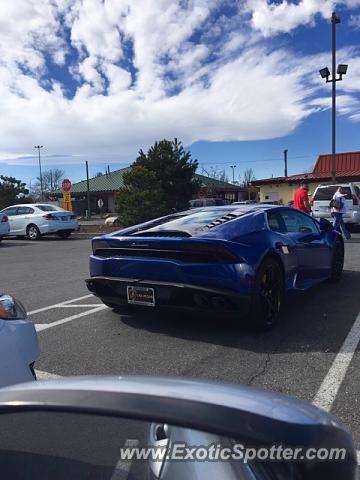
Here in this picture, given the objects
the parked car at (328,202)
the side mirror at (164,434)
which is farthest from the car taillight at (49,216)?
the side mirror at (164,434)

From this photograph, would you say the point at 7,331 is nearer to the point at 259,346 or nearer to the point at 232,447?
the point at 232,447

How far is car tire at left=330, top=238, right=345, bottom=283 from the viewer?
687 centimetres

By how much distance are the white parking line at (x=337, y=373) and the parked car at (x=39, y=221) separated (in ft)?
50.4

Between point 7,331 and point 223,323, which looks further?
point 223,323

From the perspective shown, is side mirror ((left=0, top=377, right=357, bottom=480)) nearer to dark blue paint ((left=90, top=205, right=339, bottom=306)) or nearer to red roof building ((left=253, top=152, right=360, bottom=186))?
dark blue paint ((left=90, top=205, right=339, bottom=306))

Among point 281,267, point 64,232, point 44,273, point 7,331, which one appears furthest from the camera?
point 64,232

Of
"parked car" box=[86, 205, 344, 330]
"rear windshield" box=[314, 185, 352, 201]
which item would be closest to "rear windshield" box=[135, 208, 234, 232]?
"parked car" box=[86, 205, 344, 330]

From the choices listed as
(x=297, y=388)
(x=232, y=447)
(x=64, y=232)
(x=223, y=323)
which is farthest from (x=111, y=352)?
(x=64, y=232)

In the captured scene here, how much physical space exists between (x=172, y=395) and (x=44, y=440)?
1.41 feet

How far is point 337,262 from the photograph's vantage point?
708 centimetres

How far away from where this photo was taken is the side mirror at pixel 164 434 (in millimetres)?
1164

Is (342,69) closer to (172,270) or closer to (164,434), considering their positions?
(172,270)

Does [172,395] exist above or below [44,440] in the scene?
above

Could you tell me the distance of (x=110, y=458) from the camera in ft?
4.36
